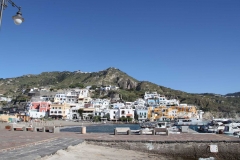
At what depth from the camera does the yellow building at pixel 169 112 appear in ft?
331

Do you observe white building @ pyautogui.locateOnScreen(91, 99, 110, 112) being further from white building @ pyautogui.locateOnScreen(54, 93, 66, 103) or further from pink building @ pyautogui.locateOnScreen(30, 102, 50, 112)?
pink building @ pyautogui.locateOnScreen(30, 102, 50, 112)

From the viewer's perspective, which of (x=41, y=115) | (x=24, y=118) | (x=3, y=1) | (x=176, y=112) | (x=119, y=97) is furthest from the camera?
(x=119, y=97)

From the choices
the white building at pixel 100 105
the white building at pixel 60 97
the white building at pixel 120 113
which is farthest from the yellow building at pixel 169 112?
the white building at pixel 60 97

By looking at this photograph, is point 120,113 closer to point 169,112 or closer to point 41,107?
point 169,112

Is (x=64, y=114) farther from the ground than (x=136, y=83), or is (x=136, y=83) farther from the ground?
(x=136, y=83)

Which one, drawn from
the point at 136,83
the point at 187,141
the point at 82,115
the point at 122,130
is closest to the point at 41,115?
the point at 82,115

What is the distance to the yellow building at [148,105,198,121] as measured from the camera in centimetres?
10076

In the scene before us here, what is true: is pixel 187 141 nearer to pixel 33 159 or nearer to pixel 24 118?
pixel 33 159

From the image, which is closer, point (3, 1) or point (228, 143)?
point (3, 1)

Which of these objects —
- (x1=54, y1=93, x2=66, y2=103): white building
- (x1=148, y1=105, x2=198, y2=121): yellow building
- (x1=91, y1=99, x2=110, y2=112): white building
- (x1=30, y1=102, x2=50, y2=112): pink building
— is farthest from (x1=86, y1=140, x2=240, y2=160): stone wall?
(x1=54, y1=93, x2=66, y2=103): white building

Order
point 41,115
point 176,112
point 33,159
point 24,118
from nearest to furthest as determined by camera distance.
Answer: point 33,159, point 24,118, point 41,115, point 176,112

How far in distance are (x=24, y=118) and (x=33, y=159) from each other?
76.2 m

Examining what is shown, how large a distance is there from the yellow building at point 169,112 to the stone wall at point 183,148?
86.6 metres

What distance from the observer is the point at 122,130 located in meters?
19.0
